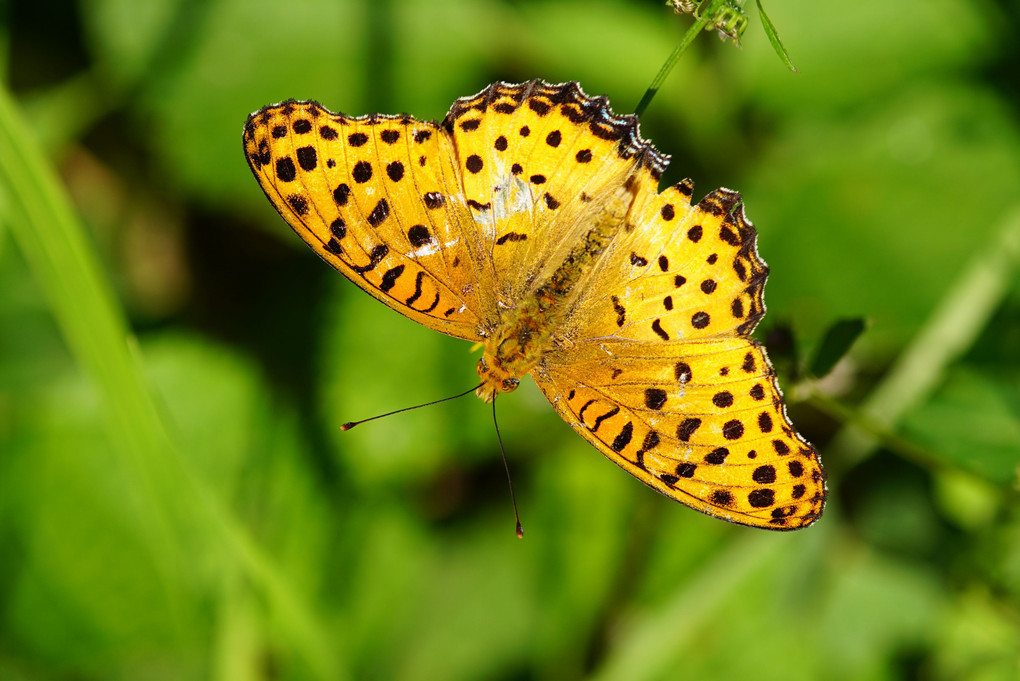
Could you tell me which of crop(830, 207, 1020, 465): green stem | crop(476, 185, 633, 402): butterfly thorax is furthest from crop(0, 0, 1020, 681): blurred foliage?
crop(476, 185, 633, 402): butterfly thorax

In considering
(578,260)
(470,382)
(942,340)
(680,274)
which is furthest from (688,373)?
(470,382)

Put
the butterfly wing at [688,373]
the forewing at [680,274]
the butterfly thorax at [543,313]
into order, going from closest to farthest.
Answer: the butterfly wing at [688,373]
the forewing at [680,274]
the butterfly thorax at [543,313]

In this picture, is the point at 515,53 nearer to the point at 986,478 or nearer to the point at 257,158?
the point at 257,158

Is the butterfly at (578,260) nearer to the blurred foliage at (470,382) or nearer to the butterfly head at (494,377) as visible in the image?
the butterfly head at (494,377)

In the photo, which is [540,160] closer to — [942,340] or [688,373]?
[688,373]

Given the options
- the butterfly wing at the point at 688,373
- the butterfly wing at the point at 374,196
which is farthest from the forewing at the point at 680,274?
the butterfly wing at the point at 374,196

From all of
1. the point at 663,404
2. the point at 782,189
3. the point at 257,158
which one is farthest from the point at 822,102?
the point at 257,158
